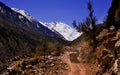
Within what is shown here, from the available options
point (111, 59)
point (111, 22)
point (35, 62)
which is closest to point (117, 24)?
point (111, 22)

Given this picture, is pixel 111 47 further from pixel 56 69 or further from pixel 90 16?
pixel 90 16

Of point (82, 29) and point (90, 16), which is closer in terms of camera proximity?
point (90, 16)

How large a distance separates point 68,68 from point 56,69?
7.70ft

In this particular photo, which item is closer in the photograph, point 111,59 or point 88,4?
point 111,59

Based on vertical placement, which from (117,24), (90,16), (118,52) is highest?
(90,16)

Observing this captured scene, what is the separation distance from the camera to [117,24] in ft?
138

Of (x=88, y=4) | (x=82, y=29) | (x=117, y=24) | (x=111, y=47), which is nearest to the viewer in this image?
(x=111, y=47)

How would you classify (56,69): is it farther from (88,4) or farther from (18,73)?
(88,4)

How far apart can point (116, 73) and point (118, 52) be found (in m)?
4.36

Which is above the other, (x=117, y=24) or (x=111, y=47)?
(x=117, y=24)

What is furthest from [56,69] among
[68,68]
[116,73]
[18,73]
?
[116,73]

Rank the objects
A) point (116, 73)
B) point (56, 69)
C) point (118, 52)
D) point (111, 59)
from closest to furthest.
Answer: point (116, 73) → point (118, 52) → point (111, 59) → point (56, 69)

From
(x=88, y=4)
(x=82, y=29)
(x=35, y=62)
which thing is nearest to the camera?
(x=35, y=62)

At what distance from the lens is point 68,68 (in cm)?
4722
